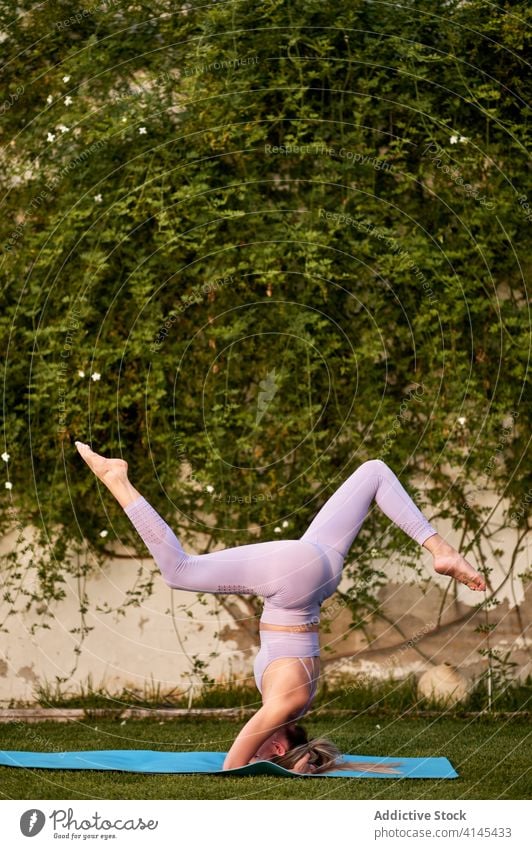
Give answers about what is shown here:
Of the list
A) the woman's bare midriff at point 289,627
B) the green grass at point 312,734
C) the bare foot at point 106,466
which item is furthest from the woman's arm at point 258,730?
the bare foot at point 106,466

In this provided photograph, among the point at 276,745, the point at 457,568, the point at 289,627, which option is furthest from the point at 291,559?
the point at 276,745

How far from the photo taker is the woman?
5.06 meters

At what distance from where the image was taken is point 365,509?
5371 millimetres

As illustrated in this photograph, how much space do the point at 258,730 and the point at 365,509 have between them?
1071mm

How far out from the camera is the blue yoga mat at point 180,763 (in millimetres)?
5230

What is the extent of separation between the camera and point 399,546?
721 cm

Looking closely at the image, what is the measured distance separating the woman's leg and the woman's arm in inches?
29.8

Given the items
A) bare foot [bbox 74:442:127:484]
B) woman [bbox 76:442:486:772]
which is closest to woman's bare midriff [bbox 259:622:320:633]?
woman [bbox 76:442:486:772]

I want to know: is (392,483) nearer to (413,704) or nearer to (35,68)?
(413,704)

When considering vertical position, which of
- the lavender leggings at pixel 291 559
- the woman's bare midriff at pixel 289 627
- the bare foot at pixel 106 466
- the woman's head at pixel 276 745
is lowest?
the woman's head at pixel 276 745

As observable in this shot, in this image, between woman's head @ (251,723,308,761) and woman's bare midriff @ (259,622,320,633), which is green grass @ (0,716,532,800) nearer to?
woman's head @ (251,723,308,761)

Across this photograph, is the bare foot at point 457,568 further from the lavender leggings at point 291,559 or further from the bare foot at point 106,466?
the bare foot at point 106,466

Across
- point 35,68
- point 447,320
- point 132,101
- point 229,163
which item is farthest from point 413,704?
point 35,68

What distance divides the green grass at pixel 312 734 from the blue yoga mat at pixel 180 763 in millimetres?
46
